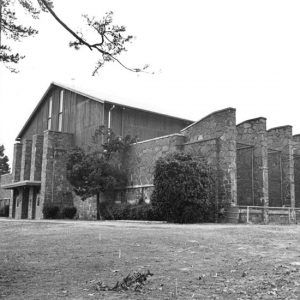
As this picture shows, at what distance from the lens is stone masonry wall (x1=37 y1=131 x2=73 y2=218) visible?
31.5 metres

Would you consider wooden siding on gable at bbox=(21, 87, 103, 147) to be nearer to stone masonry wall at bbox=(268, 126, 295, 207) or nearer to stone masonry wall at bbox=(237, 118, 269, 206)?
stone masonry wall at bbox=(237, 118, 269, 206)

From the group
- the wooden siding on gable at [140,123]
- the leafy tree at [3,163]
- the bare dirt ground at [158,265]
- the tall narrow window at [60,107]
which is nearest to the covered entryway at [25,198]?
the tall narrow window at [60,107]

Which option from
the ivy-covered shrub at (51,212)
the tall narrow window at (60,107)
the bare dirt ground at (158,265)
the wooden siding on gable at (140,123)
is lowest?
the bare dirt ground at (158,265)

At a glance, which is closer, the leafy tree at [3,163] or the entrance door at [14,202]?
the entrance door at [14,202]

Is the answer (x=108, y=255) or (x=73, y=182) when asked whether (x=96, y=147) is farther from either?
(x=108, y=255)

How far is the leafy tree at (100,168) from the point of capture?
25.0m

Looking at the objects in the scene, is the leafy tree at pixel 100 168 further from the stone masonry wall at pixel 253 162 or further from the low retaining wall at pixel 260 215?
the low retaining wall at pixel 260 215

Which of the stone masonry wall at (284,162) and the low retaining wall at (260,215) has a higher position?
the stone masonry wall at (284,162)

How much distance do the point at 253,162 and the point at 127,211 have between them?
7144 millimetres

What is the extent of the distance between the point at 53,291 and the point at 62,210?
24593 mm

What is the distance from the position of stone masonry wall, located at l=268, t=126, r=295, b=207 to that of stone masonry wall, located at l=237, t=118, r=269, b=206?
266 centimetres

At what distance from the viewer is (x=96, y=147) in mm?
27000

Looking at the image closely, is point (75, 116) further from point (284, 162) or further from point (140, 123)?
point (284, 162)

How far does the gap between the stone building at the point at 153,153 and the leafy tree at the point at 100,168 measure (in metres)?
0.68
